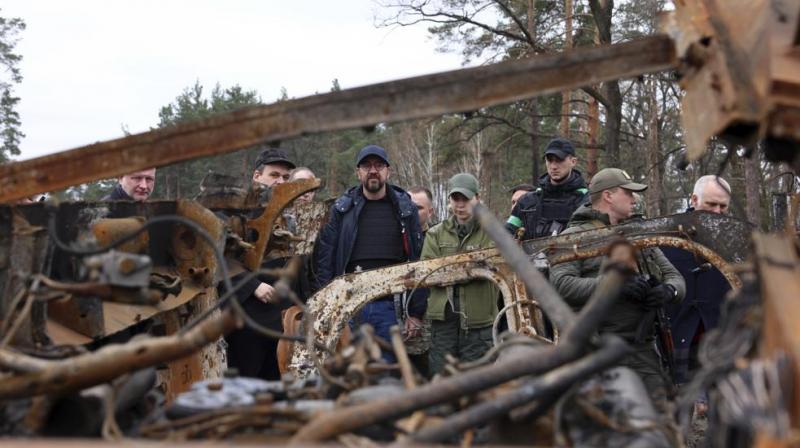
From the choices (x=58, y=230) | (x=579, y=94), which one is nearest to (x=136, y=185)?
(x=58, y=230)

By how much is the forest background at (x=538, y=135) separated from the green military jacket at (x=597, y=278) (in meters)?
0.73

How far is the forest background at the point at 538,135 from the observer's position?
14867 millimetres

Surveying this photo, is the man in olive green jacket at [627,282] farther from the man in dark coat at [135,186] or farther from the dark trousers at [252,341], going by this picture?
the man in dark coat at [135,186]

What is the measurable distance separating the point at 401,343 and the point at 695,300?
394cm

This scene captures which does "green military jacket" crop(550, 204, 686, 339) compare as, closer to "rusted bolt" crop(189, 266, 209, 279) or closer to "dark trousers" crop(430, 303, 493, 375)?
"dark trousers" crop(430, 303, 493, 375)

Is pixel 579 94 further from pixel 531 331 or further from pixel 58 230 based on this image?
pixel 58 230

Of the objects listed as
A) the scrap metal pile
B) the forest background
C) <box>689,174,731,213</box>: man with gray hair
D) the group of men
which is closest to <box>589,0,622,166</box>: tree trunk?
the forest background

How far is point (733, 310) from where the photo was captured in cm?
229

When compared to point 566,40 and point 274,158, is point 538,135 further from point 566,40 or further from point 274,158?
point 274,158

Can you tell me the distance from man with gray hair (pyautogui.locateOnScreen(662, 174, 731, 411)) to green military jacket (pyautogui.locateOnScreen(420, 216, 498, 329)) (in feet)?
4.35

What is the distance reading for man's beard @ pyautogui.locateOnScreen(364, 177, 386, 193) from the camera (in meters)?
6.64

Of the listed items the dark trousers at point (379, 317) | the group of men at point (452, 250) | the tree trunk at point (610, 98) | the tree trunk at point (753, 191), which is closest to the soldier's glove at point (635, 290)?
the group of men at point (452, 250)

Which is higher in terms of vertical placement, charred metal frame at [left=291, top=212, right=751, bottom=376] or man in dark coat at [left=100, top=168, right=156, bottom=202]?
man in dark coat at [left=100, top=168, right=156, bottom=202]

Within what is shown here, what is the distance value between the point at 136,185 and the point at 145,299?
3.20 meters
